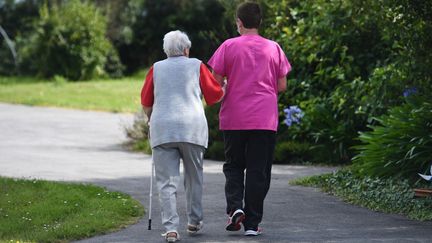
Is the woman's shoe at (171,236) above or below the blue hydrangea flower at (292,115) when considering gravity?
below

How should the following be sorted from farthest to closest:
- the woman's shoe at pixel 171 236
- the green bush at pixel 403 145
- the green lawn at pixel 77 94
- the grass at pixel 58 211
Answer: the green lawn at pixel 77 94 < the green bush at pixel 403 145 < the grass at pixel 58 211 < the woman's shoe at pixel 171 236

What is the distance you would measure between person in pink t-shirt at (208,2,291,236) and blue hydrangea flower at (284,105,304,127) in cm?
634

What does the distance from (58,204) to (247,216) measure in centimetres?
253

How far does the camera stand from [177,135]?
25.9ft

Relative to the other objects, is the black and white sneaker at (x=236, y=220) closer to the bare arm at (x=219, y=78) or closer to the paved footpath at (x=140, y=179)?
the paved footpath at (x=140, y=179)

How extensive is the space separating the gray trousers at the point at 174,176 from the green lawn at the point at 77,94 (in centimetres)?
1504

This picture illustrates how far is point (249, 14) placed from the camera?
26.8ft

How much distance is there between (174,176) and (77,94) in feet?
66.8

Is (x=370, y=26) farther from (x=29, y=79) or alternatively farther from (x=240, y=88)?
(x=29, y=79)

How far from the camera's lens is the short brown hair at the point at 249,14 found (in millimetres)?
8164

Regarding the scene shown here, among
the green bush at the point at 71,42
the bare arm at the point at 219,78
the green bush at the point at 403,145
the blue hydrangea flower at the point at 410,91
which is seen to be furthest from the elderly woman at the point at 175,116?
the green bush at the point at 71,42

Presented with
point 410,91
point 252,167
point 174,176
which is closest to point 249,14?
point 252,167

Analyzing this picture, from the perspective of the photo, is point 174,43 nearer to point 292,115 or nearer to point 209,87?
point 209,87

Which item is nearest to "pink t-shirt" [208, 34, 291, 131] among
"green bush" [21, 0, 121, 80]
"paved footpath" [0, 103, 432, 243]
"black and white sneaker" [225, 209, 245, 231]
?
"black and white sneaker" [225, 209, 245, 231]
